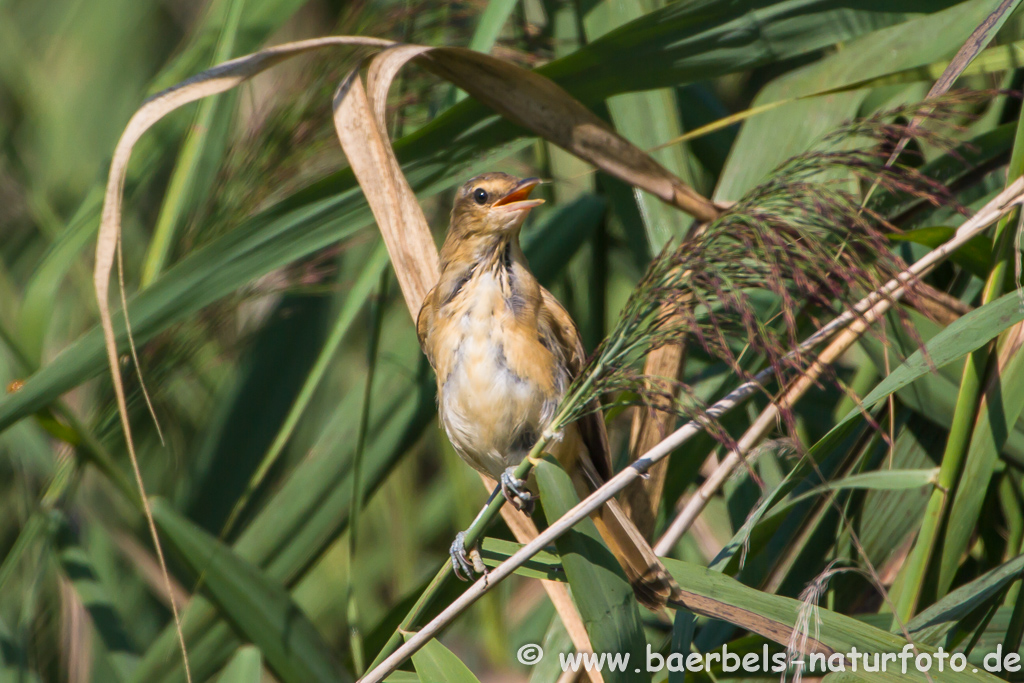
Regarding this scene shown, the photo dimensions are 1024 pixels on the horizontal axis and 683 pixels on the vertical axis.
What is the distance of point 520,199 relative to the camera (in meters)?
2.04

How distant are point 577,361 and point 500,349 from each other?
0.73 ft

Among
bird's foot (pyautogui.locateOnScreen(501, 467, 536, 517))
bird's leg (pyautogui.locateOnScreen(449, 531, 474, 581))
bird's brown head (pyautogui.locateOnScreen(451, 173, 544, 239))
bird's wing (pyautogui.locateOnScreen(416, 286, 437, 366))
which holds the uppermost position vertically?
bird's brown head (pyautogui.locateOnScreen(451, 173, 544, 239))

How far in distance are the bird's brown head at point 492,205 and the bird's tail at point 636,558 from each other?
28.5 inches

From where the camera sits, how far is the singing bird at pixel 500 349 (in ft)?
6.04

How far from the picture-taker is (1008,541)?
1816 mm

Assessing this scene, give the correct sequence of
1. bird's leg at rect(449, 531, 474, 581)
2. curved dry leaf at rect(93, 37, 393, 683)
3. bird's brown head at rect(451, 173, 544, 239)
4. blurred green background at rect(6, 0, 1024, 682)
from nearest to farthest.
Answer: curved dry leaf at rect(93, 37, 393, 683)
bird's leg at rect(449, 531, 474, 581)
blurred green background at rect(6, 0, 1024, 682)
bird's brown head at rect(451, 173, 544, 239)

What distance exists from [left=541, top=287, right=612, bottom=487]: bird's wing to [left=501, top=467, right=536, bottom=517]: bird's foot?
0.74 ft

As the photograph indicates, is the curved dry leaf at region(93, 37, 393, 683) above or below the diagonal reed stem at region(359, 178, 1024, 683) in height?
above

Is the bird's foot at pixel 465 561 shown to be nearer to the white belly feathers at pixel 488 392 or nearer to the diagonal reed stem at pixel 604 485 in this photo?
the diagonal reed stem at pixel 604 485

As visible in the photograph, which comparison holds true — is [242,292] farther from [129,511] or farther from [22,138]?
[22,138]

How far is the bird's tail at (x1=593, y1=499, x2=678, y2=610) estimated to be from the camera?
142 centimetres

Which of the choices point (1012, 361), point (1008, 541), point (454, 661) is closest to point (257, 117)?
point (454, 661)

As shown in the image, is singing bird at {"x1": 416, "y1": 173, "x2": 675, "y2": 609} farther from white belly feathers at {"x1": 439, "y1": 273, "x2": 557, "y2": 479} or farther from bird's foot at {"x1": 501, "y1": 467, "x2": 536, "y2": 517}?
bird's foot at {"x1": 501, "y1": 467, "x2": 536, "y2": 517}

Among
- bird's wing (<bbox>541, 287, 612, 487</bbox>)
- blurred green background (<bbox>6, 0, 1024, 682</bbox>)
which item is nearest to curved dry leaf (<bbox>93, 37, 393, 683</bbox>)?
Result: blurred green background (<bbox>6, 0, 1024, 682</bbox>)
